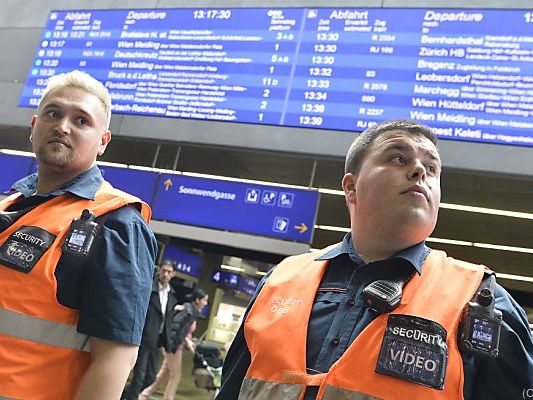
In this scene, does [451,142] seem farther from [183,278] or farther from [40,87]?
[183,278]

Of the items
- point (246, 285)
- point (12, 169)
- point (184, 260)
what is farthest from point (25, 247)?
point (246, 285)

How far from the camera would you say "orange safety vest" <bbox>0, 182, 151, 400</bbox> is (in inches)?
53.4

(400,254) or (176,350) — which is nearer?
(400,254)

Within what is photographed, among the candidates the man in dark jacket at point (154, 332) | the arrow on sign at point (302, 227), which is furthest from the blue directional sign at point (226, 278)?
the arrow on sign at point (302, 227)

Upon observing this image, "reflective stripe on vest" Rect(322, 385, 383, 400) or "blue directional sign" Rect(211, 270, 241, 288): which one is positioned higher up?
"blue directional sign" Rect(211, 270, 241, 288)

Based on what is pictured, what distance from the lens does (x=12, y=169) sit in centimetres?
573

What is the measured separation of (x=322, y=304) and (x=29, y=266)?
Result: 0.88 metres

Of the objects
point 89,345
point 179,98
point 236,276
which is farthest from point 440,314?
point 236,276

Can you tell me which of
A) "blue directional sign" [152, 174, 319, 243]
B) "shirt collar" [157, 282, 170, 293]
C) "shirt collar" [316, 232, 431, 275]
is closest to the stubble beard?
"shirt collar" [316, 232, 431, 275]

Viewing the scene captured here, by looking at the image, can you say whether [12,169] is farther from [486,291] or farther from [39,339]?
[486,291]

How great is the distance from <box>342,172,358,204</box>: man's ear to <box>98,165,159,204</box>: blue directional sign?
3907mm

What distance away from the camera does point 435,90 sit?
14.5ft

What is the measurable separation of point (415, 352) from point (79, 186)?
1266 mm

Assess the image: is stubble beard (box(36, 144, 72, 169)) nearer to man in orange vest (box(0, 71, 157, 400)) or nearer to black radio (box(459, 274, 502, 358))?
man in orange vest (box(0, 71, 157, 400))
